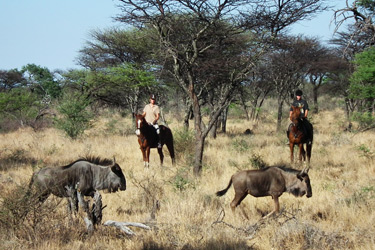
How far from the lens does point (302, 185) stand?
5.79 m

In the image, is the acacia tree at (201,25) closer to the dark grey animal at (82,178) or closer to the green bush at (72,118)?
the dark grey animal at (82,178)

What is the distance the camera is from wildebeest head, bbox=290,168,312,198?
5.72 metres

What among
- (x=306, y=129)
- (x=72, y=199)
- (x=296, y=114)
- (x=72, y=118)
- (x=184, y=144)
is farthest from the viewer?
(x=72, y=118)

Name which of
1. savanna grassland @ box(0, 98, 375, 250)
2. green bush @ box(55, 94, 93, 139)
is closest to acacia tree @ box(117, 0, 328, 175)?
savanna grassland @ box(0, 98, 375, 250)

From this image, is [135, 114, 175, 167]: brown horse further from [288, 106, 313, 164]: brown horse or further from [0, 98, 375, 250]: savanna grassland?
[288, 106, 313, 164]: brown horse

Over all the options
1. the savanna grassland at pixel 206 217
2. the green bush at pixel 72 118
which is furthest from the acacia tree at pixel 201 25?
the green bush at pixel 72 118

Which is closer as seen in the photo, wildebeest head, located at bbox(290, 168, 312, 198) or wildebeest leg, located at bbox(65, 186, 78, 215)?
wildebeest leg, located at bbox(65, 186, 78, 215)

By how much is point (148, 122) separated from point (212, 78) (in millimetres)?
4355

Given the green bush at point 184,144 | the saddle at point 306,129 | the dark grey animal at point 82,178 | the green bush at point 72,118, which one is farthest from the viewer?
the green bush at point 72,118

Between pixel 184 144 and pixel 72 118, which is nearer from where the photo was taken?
pixel 184 144

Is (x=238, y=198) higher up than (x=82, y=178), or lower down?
lower down

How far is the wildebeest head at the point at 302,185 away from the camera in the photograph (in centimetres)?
572

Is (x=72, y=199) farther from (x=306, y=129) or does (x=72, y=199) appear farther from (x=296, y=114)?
(x=306, y=129)

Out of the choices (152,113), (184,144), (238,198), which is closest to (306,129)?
(184,144)
